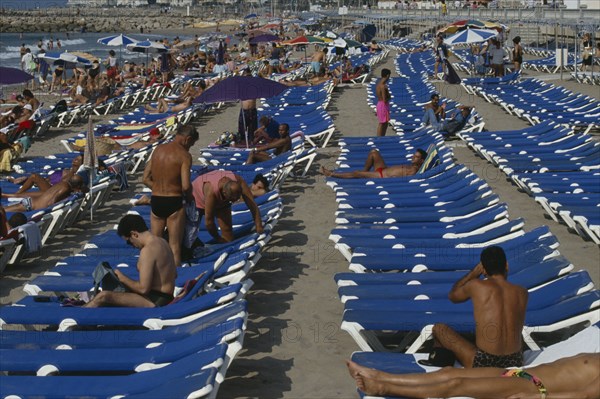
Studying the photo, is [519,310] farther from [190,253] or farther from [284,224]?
[284,224]

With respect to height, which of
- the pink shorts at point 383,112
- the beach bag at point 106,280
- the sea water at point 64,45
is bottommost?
the sea water at point 64,45

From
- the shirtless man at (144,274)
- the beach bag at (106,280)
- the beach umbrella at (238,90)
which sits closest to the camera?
the shirtless man at (144,274)

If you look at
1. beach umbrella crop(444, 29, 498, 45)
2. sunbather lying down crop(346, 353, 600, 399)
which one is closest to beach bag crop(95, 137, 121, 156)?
sunbather lying down crop(346, 353, 600, 399)

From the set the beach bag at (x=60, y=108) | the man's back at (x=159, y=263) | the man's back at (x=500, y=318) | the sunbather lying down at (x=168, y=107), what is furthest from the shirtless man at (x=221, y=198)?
the beach bag at (x=60, y=108)

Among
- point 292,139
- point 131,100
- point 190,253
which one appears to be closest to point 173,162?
point 190,253

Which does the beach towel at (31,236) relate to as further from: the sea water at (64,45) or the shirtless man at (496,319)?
the sea water at (64,45)

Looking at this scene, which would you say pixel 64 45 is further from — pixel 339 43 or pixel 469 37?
pixel 469 37

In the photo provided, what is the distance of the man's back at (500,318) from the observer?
4684 mm

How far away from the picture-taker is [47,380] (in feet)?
15.9

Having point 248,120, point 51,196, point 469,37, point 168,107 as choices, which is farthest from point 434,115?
point 469,37

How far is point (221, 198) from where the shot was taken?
25.4 ft

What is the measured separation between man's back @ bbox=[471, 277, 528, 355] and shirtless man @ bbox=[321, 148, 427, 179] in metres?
5.80

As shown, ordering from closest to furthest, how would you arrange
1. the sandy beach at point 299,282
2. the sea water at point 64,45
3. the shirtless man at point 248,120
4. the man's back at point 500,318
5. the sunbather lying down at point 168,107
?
the man's back at point 500,318 < the sandy beach at point 299,282 < the shirtless man at point 248,120 < the sunbather lying down at point 168,107 < the sea water at point 64,45

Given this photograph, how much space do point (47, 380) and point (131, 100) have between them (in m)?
18.1
